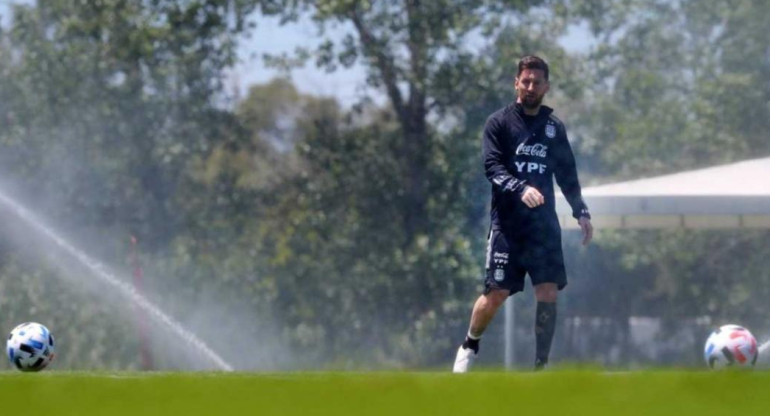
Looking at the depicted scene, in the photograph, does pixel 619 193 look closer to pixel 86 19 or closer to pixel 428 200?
pixel 428 200

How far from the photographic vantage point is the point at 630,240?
24.5 m

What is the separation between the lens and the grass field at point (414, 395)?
5.12 metres

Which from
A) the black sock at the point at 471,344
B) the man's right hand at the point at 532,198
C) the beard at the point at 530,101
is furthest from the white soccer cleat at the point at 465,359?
the beard at the point at 530,101

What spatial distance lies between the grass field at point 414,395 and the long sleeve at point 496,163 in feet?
7.04

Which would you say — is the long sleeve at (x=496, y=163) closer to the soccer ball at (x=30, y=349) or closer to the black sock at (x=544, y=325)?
the black sock at (x=544, y=325)

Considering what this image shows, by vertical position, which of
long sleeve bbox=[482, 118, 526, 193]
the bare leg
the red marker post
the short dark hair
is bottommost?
the red marker post

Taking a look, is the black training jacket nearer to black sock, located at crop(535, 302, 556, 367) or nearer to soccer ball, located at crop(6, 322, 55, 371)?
black sock, located at crop(535, 302, 556, 367)

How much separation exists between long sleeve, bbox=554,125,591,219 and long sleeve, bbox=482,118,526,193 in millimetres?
331

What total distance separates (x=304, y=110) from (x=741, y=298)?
906 cm

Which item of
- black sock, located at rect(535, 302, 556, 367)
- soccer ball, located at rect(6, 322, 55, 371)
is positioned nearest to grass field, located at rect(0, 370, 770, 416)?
black sock, located at rect(535, 302, 556, 367)

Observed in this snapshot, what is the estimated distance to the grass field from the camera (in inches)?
202

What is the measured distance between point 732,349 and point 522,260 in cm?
169

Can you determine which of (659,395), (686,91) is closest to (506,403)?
(659,395)

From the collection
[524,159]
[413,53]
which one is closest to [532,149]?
[524,159]
